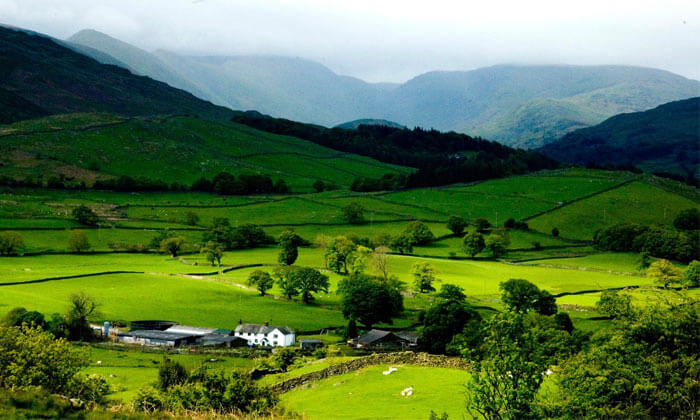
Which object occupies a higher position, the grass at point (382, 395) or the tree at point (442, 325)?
the grass at point (382, 395)

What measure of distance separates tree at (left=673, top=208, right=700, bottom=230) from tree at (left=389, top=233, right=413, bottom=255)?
5080cm

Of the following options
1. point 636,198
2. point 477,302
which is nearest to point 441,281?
point 477,302

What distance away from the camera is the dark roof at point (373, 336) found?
53219 mm

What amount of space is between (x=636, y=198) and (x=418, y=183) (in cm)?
4989

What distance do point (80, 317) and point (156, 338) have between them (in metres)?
6.54

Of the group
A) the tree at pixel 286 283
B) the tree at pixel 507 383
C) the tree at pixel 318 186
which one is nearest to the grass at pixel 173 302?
the tree at pixel 286 283

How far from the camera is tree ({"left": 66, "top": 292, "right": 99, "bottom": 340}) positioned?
52125 mm

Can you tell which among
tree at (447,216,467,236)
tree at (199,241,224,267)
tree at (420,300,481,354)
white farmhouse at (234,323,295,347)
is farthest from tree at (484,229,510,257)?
white farmhouse at (234,323,295,347)

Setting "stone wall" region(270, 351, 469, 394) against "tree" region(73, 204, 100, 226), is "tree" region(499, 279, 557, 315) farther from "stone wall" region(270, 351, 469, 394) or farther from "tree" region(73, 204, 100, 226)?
"tree" region(73, 204, 100, 226)

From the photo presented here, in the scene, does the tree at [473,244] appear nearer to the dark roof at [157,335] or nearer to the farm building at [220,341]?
the farm building at [220,341]

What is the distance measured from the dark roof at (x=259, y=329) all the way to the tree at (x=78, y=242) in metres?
43.5

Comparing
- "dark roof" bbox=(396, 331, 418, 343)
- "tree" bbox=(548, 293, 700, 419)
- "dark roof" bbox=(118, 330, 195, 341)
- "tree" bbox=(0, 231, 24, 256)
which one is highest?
"tree" bbox=(548, 293, 700, 419)

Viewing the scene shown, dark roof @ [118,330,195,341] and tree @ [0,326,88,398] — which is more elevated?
tree @ [0,326,88,398]

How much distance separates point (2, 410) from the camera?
19.1 meters
